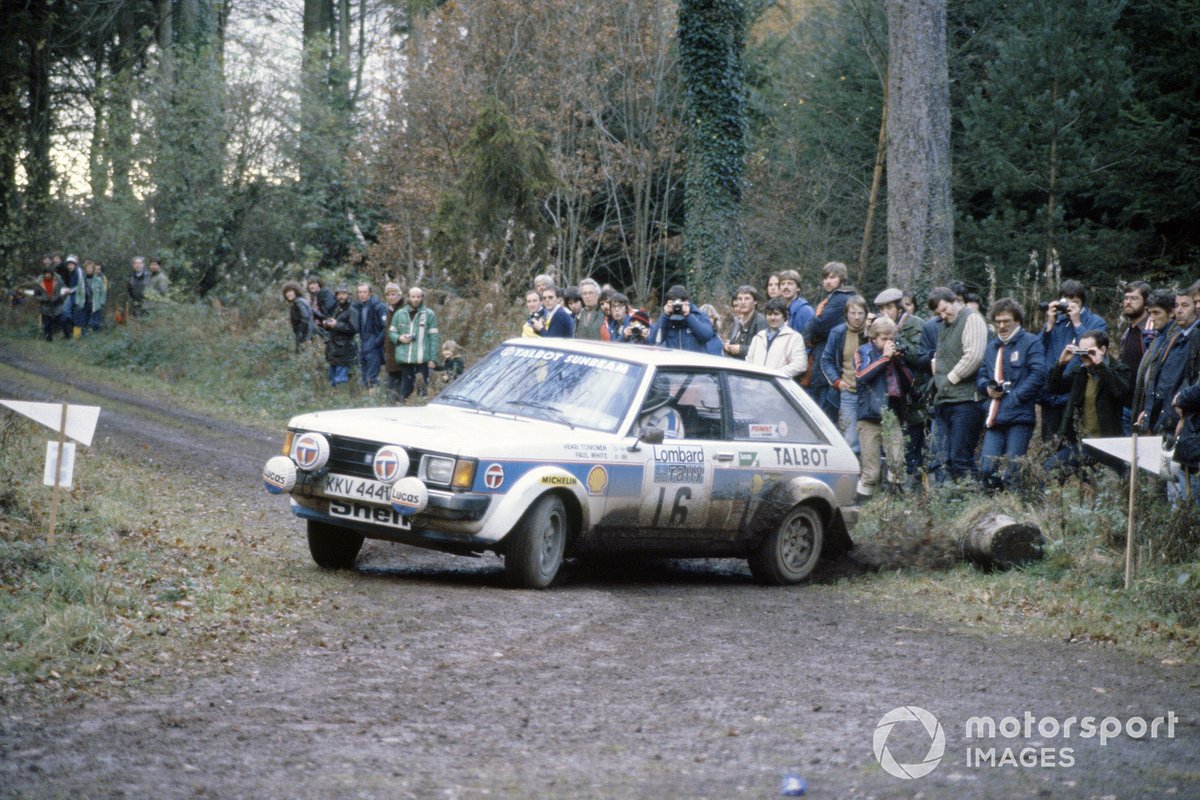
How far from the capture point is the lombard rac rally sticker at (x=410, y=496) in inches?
353

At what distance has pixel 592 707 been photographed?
21.4 ft

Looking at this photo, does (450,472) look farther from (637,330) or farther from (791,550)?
(637,330)

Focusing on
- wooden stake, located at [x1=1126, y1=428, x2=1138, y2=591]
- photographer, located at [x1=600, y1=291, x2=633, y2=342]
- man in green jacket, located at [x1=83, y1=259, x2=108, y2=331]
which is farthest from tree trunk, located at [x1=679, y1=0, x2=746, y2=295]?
man in green jacket, located at [x1=83, y1=259, x2=108, y2=331]

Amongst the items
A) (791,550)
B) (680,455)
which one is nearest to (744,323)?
(791,550)

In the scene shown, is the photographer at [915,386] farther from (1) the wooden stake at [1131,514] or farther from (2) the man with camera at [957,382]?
(1) the wooden stake at [1131,514]

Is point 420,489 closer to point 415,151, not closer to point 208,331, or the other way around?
point 208,331

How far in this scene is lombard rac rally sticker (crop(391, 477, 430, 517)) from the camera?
8977 mm

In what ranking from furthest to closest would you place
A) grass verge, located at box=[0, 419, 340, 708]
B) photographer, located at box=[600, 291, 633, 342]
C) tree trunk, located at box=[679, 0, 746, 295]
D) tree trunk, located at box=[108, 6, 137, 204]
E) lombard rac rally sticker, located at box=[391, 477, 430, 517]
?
tree trunk, located at box=[108, 6, 137, 204] → tree trunk, located at box=[679, 0, 746, 295] → photographer, located at box=[600, 291, 633, 342] → lombard rac rally sticker, located at box=[391, 477, 430, 517] → grass verge, located at box=[0, 419, 340, 708]

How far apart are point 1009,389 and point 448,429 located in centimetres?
576

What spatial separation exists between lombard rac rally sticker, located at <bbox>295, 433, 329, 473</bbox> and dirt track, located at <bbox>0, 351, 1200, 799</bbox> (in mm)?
836

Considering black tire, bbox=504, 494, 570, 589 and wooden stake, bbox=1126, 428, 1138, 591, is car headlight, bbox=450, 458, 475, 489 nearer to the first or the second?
black tire, bbox=504, 494, 570, 589

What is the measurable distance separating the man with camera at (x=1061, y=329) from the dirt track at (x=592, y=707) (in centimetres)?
412

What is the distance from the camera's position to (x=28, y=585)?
7988 mm

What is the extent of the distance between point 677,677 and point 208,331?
23222mm
